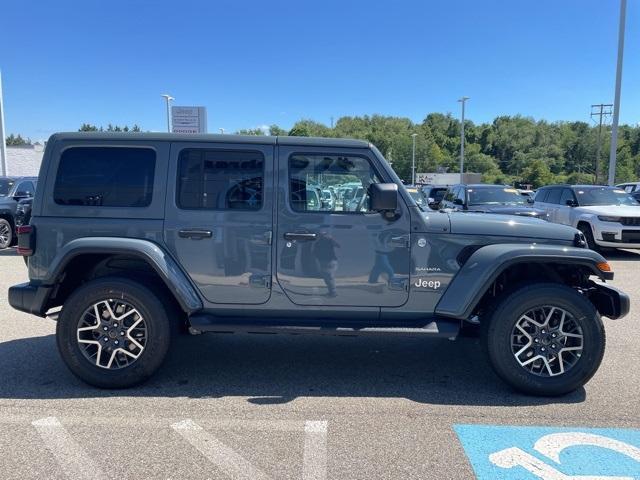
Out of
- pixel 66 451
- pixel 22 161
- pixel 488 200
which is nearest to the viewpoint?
pixel 66 451

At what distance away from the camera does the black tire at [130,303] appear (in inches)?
157

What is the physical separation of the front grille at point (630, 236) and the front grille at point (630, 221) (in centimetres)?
17

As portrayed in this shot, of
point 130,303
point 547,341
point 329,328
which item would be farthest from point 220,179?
point 547,341

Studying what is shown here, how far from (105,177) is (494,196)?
1060 centimetres

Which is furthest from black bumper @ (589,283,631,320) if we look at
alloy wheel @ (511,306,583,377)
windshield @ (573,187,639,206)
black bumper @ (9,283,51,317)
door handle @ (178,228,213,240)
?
windshield @ (573,187,639,206)

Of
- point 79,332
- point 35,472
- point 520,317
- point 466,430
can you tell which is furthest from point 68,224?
point 520,317

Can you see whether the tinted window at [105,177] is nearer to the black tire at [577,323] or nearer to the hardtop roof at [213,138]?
the hardtop roof at [213,138]

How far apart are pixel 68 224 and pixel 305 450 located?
2.64m

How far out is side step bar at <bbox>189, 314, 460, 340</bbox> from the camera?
12.9ft

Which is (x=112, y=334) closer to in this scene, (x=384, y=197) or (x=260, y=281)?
(x=260, y=281)

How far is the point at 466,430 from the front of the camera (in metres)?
3.41

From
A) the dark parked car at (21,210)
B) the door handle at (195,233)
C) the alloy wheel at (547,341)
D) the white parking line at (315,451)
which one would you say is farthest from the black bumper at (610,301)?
the dark parked car at (21,210)

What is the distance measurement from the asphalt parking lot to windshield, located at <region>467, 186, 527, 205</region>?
7404mm

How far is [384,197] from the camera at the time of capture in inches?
151
